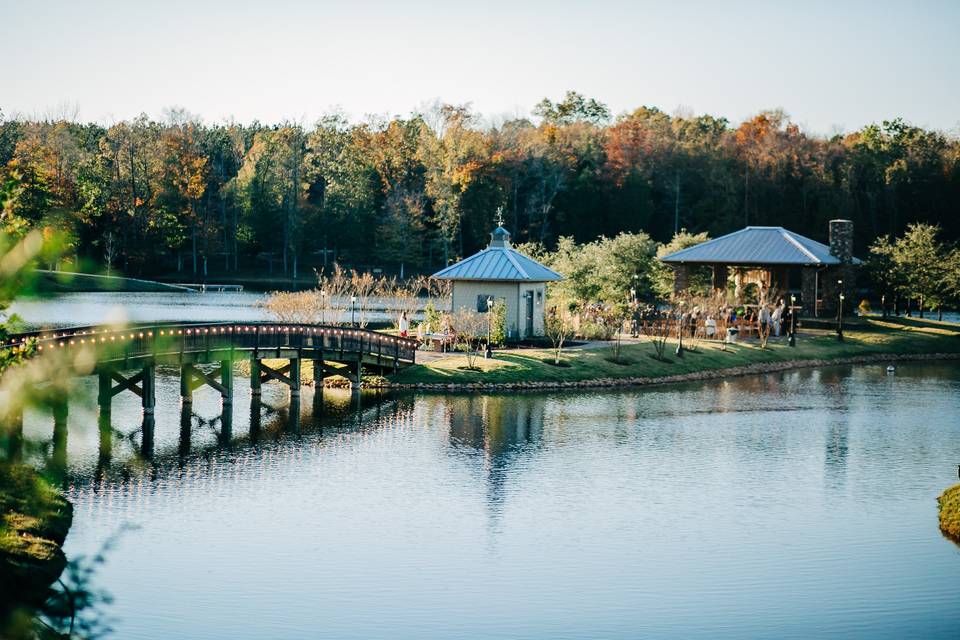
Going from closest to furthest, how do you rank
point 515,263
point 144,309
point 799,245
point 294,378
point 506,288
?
1. point 294,378
2. point 506,288
3. point 515,263
4. point 799,245
5. point 144,309

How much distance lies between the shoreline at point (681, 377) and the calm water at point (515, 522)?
11.4 feet

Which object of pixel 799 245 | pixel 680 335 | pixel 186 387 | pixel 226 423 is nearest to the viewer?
pixel 226 423

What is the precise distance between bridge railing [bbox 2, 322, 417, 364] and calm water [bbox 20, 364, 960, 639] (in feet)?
7.60

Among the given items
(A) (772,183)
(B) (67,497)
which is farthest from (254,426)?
(A) (772,183)

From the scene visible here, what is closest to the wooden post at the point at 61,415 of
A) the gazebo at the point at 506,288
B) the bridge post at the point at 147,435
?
the bridge post at the point at 147,435

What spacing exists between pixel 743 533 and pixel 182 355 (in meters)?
19.6

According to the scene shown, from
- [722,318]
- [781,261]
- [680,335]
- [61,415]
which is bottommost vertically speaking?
[61,415]

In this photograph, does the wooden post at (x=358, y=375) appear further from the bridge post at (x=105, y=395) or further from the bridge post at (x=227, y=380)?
the bridge post at (x=105, y=395)

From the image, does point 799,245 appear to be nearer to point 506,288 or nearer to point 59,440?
point 506,288

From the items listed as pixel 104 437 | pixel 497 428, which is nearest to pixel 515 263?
pixel 497 428

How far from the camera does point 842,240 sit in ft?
229

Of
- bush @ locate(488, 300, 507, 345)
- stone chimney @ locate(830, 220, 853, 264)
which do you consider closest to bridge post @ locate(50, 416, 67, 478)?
bush @ locate(488, 300, 507, 345)

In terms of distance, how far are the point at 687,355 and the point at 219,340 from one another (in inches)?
929

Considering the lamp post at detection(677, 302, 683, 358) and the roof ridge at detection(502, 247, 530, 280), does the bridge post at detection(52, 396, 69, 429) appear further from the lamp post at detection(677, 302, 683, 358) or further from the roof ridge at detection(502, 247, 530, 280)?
the lamp post at detection(677, 302, 683, 358)
